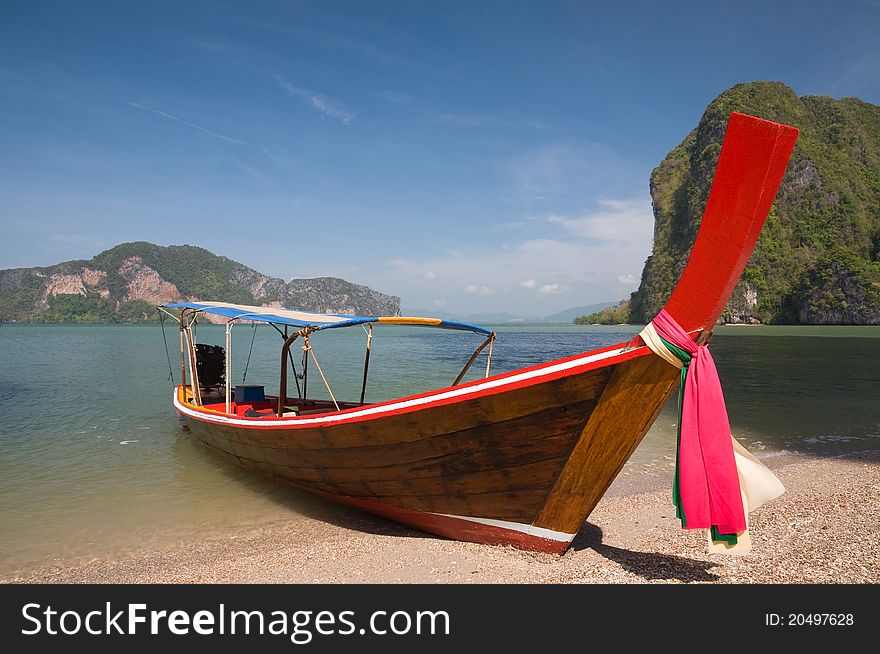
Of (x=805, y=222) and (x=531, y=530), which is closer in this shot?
(x=531, y=530)

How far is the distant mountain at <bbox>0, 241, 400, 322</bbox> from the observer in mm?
147000

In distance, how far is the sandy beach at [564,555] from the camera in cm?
442

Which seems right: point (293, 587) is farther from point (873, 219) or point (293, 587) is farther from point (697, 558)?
point (873, 219)

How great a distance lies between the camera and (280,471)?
7148 mm

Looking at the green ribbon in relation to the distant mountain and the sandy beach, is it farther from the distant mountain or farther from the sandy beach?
the distant mountain

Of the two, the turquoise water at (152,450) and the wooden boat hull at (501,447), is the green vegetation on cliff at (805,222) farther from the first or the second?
the wooden boat hull at (501,447)

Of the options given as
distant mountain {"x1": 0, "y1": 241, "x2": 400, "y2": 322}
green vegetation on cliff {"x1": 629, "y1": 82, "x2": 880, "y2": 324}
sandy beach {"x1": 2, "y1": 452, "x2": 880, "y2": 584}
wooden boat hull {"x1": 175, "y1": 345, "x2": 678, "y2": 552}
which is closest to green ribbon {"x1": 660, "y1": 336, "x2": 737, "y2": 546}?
wooden boat hull {"x1": 175, "y1": 345, "x2": 678, "y2": 552}

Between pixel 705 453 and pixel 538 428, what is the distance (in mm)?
1290

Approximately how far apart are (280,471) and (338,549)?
1.87 meters

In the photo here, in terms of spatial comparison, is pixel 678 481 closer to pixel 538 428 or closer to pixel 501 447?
pixel 538 428

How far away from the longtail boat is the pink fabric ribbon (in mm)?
30

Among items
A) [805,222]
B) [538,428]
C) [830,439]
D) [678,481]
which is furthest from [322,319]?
[805,222]

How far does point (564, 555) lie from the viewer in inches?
195

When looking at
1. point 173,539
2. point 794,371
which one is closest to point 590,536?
point 173,539
